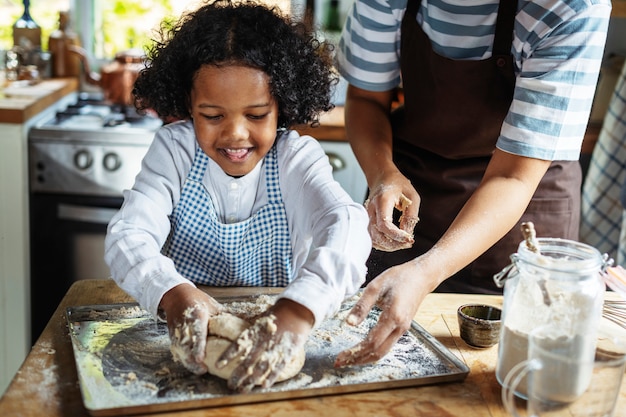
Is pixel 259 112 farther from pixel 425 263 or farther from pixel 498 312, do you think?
pixel 498 312

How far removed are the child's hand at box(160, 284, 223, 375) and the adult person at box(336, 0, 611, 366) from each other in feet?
0.60

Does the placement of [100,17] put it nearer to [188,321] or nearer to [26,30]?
[26,30]

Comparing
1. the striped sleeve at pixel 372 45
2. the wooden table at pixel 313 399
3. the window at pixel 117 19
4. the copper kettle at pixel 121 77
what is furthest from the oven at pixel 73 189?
the wooden table at pixel 313 399

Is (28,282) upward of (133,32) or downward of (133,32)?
downward

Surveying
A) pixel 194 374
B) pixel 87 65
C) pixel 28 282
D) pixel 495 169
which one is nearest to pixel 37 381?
pixel 194 374

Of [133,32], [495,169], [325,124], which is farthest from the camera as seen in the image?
[133,32]

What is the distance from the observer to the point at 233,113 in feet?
4.16

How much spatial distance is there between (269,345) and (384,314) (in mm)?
162

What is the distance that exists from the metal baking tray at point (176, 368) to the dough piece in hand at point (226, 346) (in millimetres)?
11

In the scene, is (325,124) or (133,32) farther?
(133,32)

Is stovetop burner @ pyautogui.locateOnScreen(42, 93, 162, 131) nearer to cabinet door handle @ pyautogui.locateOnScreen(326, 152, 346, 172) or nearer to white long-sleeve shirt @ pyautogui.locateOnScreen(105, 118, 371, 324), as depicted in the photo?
cabinet door handle @ pyautogui.locateOnScreen(326, 152, 346, 172)

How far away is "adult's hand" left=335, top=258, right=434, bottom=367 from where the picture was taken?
978 mm

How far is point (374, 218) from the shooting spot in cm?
128

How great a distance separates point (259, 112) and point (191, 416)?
0.59 m
